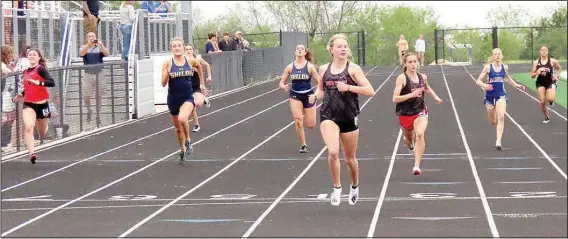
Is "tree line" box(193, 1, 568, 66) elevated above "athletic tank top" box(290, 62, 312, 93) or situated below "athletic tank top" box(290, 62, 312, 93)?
above

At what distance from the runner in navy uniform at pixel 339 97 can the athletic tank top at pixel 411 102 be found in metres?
3.33

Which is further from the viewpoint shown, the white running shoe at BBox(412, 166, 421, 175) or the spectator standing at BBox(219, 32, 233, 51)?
the spectator standing at BBox(219, 32, 233, 51)

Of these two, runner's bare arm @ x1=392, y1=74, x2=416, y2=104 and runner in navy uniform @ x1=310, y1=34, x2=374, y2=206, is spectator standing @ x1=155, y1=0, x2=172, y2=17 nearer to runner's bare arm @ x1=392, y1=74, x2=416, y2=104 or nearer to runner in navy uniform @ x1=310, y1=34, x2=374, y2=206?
runner's bare arm @ x1=392, y1=74, x2=416, y2=104

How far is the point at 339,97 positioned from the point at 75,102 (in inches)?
479

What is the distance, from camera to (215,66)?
34.1 meters

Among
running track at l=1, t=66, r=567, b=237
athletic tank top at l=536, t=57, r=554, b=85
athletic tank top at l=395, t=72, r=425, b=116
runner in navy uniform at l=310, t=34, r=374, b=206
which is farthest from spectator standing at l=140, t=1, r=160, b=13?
Result: runner in navy uniform at l=310, t=34, r=374, b=206

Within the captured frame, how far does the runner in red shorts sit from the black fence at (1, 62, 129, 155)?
6395mm

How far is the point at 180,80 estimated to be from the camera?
16.5 meters

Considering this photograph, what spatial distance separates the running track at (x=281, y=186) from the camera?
35.7ft

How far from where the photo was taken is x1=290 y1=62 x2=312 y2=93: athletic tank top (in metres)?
17.9

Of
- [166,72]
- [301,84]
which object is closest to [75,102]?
[301,84]

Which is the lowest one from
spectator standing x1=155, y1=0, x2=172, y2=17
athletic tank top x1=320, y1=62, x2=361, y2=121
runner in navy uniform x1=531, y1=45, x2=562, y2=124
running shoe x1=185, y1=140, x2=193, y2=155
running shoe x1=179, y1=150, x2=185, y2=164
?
running shoe x1=179, y1=150, x2=185, y2=164

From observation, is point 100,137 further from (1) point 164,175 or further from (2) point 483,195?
(2) point 483,195

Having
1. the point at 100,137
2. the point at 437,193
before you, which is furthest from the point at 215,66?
the point at 437,193
